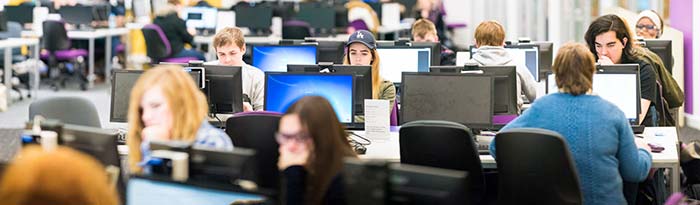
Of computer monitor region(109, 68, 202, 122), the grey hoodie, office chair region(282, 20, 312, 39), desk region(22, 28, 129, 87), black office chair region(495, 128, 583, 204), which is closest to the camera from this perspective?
black office chair region(495, 128, 583, 204)

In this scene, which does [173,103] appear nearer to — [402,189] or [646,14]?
[402,189]

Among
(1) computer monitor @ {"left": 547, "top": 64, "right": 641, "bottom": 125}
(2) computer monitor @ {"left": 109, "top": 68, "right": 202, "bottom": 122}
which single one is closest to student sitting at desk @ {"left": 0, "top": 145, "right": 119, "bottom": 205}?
(2) computer monitor @ {"left": 109, "top": 68, "right": 202, "bottom": 122}

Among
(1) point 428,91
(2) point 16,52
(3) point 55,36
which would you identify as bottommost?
(1) point 428,91

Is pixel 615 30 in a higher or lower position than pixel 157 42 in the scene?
lower

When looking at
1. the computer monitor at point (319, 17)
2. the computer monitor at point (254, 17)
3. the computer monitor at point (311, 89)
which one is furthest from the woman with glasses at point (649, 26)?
the computer monitor at point (254, 17)

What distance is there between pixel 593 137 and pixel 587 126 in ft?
0.17

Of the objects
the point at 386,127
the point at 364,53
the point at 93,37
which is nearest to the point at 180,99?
the point at 386,127

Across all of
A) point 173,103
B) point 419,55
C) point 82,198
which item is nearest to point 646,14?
point 419,55

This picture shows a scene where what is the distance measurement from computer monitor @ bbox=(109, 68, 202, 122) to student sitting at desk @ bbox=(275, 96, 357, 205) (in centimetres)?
281

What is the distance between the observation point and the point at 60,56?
49.6 feet

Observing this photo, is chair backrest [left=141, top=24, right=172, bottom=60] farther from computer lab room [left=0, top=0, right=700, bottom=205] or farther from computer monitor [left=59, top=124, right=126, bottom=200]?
computer monitor [left=59, top=124, right=126, bottom=200]

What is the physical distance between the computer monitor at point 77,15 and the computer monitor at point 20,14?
1.38 feet

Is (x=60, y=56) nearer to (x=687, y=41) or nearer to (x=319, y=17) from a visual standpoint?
(x=319, y=17)

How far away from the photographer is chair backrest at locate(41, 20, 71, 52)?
1460 cm
